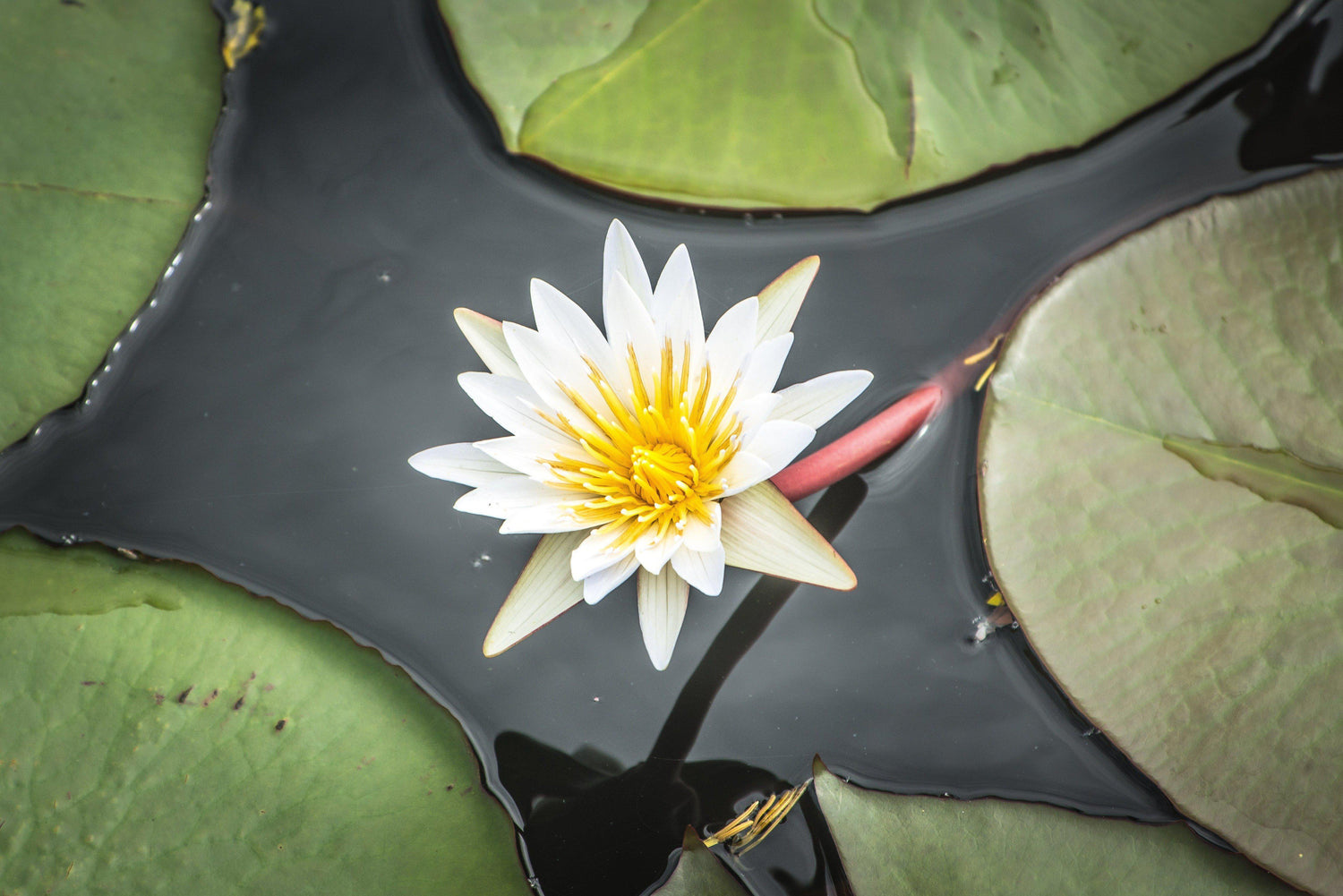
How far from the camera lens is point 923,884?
156 centimetres

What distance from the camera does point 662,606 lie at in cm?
156

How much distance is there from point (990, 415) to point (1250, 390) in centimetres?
54

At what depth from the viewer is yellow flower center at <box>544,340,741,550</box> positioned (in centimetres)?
152

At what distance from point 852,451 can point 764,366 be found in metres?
0.46

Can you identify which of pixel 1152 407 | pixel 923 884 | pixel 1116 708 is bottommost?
pixel 923 884

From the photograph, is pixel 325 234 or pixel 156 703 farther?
pixel 325 234

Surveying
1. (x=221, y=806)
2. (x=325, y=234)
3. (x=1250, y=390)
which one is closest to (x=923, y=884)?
(x=1250, y=390)

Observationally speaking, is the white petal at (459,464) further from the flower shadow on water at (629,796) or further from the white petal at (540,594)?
the flower shadow on water at (629,796)

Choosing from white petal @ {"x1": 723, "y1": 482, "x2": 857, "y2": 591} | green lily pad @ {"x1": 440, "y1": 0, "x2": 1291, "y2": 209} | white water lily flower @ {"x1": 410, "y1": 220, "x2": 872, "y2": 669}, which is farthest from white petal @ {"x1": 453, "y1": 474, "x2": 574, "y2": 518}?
green lily pad @ {"x1": 440, "y1": 0, "x2": 1291, "y2": 209}

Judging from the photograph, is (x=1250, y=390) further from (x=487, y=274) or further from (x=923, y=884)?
(x=487, y=274)

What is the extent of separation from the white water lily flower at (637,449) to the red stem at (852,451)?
172mm

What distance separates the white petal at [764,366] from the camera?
136 cm

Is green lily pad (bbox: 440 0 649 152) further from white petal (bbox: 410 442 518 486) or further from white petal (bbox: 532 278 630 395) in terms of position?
white petal (bbox: 410 442 518 486)

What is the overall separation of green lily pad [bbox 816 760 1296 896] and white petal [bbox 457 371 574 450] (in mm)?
967
